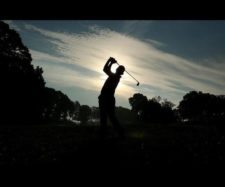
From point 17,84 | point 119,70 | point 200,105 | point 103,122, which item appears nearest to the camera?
point 103,122

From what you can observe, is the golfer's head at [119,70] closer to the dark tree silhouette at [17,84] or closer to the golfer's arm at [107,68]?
the golfer's arm at [107,68]

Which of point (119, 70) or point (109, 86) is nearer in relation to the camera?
point (109, 86)

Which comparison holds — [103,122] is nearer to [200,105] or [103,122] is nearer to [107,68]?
[107,68]

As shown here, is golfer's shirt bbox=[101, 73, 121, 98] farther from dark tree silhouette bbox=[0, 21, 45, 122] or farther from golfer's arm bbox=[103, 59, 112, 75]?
dark tree silhouette bbox=[0, 21, 45, 122]

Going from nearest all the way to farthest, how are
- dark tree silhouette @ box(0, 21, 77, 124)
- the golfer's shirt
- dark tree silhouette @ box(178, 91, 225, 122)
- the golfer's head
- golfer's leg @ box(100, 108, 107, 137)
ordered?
golfer's leg @ box(100, 108, 107, 137), the golfer's shirt, the golfer's head, dark tree silhouette @ box(0, 21, 77, 124), dark tree silhouette @ box(178, 91, 225, 122)

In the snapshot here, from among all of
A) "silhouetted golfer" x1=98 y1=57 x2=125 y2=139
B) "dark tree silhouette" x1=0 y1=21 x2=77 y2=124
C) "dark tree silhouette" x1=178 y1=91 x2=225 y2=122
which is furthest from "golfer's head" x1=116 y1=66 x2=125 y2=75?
"dark tree silhouette" x1=178 y1=91 x2=225 y2=122

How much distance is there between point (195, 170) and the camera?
5.44 meters

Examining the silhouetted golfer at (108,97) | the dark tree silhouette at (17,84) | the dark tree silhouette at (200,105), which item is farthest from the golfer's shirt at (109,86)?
the dark tree silhouette at (200,105)

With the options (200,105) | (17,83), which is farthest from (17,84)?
(200,105)

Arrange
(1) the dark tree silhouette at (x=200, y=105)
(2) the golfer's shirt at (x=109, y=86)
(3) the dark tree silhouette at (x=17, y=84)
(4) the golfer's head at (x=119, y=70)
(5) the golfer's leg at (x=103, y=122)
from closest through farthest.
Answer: (5) the golfer's leg at (x=103, y=122), (2) the golfer's shirt at (x=109, y=86), (4) the golfer's head at (x=119, y=70), (3) the dark tree silhouette at (x=17, y=84), (1) the dark tree silhouette at (x=200, y=105)

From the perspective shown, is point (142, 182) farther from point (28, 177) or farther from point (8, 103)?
point (8, 103)

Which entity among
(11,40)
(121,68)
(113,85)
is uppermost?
(11,40)
